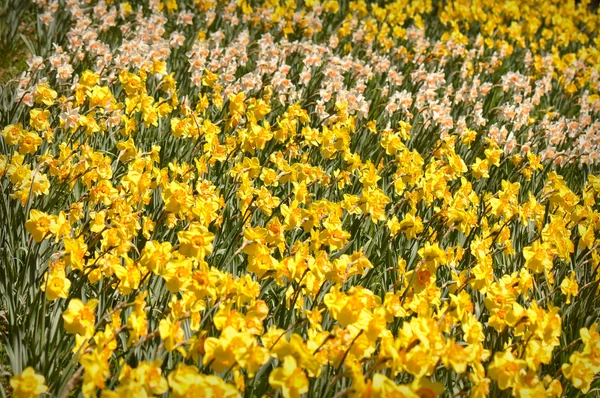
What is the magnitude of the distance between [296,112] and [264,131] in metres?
0.44

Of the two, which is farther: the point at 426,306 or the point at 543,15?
the point at 543,15

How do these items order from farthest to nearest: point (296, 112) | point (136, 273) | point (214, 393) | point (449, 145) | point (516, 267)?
point (449, 145)
point (296, 112)
point (516, 267)
point (136, 273)
point (214, 393)

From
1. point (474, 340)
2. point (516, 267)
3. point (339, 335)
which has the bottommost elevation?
point (516, 267)

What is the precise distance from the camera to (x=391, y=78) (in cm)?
579

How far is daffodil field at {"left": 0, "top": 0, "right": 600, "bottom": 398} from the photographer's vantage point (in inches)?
82.6

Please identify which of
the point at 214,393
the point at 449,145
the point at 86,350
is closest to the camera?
the point at 214,393

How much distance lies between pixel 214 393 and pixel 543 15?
9382 millimetres

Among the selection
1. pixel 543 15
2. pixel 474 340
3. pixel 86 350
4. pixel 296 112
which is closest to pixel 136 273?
pixel 86 350

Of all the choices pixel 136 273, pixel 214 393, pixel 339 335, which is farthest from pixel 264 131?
pixel 214 393

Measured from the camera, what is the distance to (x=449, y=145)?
4465 mm

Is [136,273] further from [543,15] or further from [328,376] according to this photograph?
[543,15]

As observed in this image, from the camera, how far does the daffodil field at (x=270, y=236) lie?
2098 mm

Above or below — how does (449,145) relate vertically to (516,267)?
above

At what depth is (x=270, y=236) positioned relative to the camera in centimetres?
273
